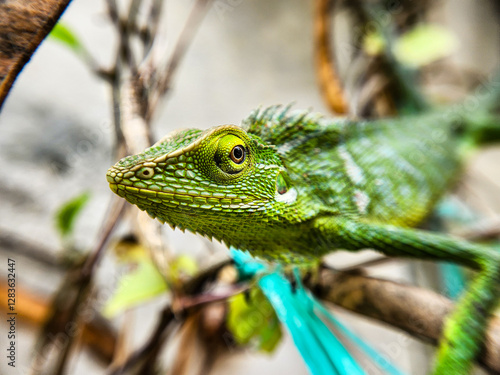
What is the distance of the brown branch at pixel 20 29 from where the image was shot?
0.68 m

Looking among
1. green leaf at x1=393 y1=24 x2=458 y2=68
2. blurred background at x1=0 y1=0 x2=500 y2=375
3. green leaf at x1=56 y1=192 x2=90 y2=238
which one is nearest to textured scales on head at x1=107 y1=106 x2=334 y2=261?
blurred background at x1=0 y1=0 x2=500 y2=375

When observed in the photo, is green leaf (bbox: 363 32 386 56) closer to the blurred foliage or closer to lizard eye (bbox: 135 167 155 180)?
the blurred foliage

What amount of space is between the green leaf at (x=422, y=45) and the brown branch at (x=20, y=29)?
3030 millimetres

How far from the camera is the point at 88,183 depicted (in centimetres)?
235

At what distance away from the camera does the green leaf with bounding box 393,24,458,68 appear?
2998 mm

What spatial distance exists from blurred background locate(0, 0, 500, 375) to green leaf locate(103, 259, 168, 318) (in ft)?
0.92

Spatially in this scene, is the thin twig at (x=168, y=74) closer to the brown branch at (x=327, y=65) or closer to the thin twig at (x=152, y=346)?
the thin twig at (x=152, y=346)

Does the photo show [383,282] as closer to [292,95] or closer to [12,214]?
[292,95]

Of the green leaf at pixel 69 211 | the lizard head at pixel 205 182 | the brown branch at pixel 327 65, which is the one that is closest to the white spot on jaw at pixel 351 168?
the lizard head at pixel 205 182

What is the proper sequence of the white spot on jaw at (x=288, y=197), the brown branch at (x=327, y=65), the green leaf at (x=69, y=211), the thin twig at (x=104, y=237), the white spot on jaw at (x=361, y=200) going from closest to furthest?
1. the white spot on jaw at (x=288, y=197)
2. the white spot on jaw at (x=361, y=200)
3. the thin twig at (x=104, y=237)
4. the green leaf at (x=69, y=211)
5. the brown branch at (x=327, y=65)

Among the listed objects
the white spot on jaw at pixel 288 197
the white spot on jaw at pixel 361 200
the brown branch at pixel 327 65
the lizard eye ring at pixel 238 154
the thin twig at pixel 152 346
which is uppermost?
the brown branch at pixel 327 65

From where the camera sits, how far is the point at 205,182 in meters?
1.00

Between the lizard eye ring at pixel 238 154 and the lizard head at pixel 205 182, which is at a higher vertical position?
the lizard eye ring at pixel 238 154

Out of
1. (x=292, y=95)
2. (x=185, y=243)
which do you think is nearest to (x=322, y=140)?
(x=185, y=243)
